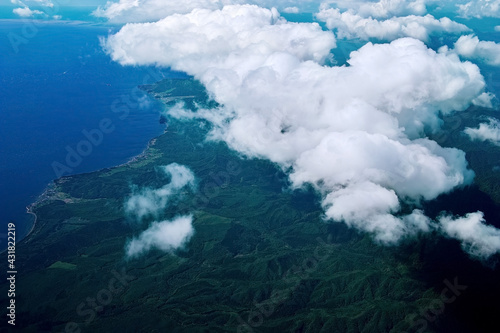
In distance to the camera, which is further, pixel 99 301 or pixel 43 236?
pixel 43 236

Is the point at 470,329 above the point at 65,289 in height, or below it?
below

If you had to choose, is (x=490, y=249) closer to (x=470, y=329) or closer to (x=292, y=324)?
(x=470, y=329)

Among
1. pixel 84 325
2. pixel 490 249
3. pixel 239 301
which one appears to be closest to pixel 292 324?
pixel 239 301

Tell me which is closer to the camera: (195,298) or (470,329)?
(470,329)

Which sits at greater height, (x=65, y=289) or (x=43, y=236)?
(x=43, y=236)

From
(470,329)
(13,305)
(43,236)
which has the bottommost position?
(470,329)

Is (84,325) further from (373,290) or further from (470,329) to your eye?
(470,329)

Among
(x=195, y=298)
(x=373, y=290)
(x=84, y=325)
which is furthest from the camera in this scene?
(x=373, y=290)

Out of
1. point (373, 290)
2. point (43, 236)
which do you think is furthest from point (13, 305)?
point (373, 290)

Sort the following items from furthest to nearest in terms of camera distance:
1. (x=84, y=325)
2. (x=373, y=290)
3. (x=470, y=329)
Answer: (x=373, y=290) < (x=470, y=329) < (x=84, y=325)
